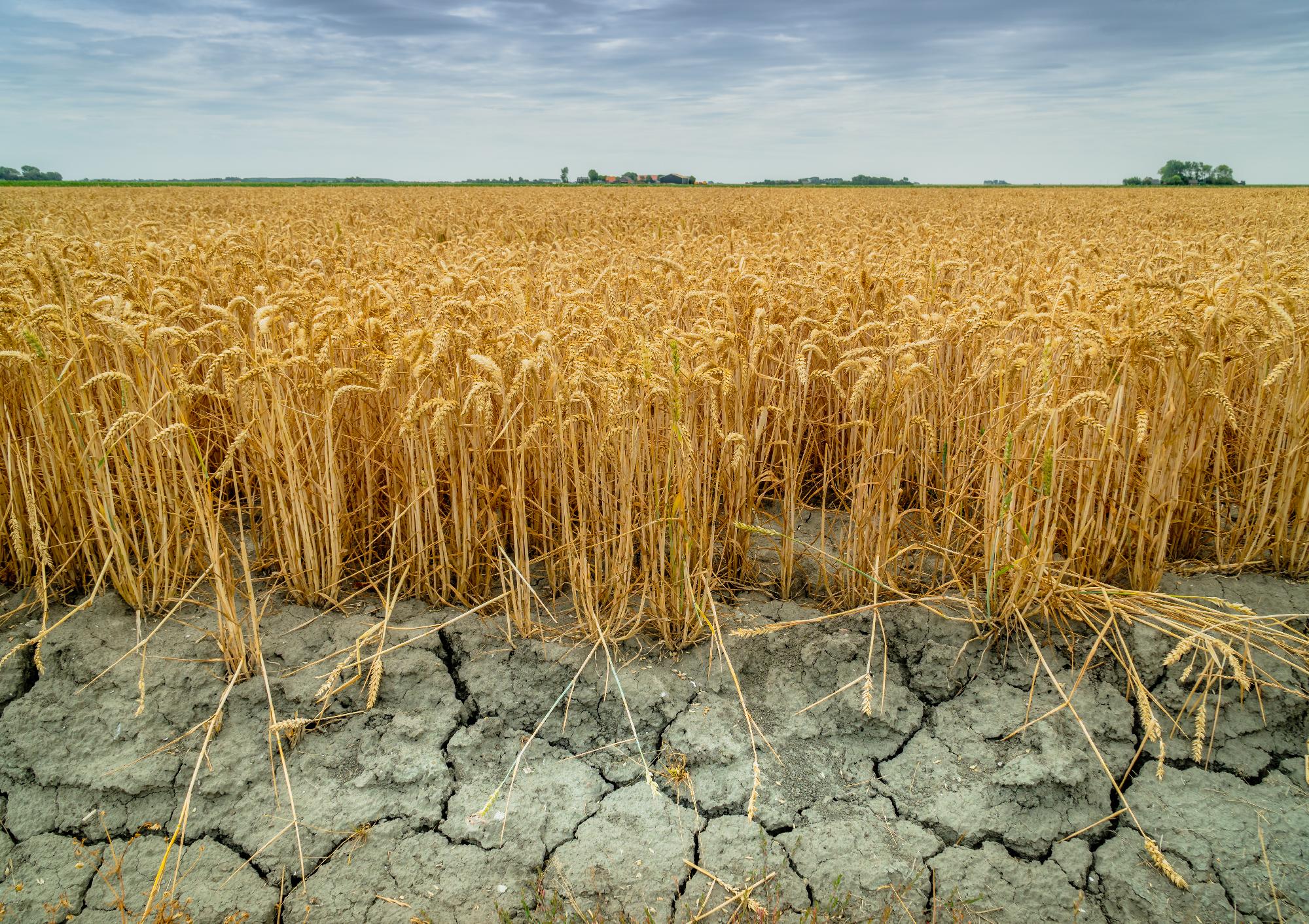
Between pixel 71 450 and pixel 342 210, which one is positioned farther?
pixel 342 210

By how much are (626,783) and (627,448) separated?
3.28ft

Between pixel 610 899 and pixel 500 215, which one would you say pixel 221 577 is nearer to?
pixel 610 899

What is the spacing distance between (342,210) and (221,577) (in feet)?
43.0

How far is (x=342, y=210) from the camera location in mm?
13609

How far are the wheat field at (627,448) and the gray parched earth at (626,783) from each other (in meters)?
0.20

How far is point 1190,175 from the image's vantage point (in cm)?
6022

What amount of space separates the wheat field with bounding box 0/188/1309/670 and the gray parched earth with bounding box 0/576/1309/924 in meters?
0.20

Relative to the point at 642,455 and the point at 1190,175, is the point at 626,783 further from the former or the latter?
the point at 1190,175

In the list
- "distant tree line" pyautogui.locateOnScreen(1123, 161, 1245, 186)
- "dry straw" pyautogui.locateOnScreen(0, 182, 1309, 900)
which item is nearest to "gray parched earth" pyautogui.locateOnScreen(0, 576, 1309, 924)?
"dry straw" pyautogui.locateOnScreen(0, 182, 1309, 900)

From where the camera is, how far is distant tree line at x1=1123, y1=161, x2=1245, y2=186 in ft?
189

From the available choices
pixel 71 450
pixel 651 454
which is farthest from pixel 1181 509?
pixel 71 450

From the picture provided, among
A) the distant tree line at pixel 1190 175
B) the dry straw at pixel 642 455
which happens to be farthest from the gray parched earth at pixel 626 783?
the distant tree line at pixel 1190 175

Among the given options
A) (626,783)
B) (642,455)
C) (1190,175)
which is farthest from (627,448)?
(1190,175)

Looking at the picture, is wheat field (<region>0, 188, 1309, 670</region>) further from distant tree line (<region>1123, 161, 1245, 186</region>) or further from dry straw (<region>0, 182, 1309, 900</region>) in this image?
distant tree line (<region>1123, 161, 1245, 186</region>)
